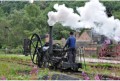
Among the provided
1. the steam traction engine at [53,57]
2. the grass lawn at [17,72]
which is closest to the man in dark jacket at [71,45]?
the steam traction engine at [53,57]

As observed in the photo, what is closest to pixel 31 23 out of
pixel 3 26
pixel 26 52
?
pixel 3 26

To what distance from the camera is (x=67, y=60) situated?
55.2ft

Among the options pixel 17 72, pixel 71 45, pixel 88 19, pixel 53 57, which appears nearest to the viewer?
pixel 17 72

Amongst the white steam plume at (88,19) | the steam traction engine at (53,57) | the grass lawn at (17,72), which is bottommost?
the grass lawn at (17,72)

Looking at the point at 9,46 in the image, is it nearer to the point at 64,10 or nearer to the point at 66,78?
the point at 64,10

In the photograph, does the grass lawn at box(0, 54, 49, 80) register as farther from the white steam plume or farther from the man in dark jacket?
the white steam plume

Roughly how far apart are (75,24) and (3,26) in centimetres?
5220

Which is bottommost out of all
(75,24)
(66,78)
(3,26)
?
(66,78)

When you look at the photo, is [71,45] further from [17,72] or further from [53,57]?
[17,72]

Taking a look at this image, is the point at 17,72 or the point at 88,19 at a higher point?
the point at 88,19

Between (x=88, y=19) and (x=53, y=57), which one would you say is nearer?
(x=53, y=57)

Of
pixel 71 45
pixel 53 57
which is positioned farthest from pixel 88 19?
pixel 53 57

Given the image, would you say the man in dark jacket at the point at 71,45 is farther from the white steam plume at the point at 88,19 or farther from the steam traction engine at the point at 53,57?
the white steam plume at the point at 88,19

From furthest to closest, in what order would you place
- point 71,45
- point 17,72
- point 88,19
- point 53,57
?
point 88,19 → point 53,57 → point 71,45 → point 17,72
